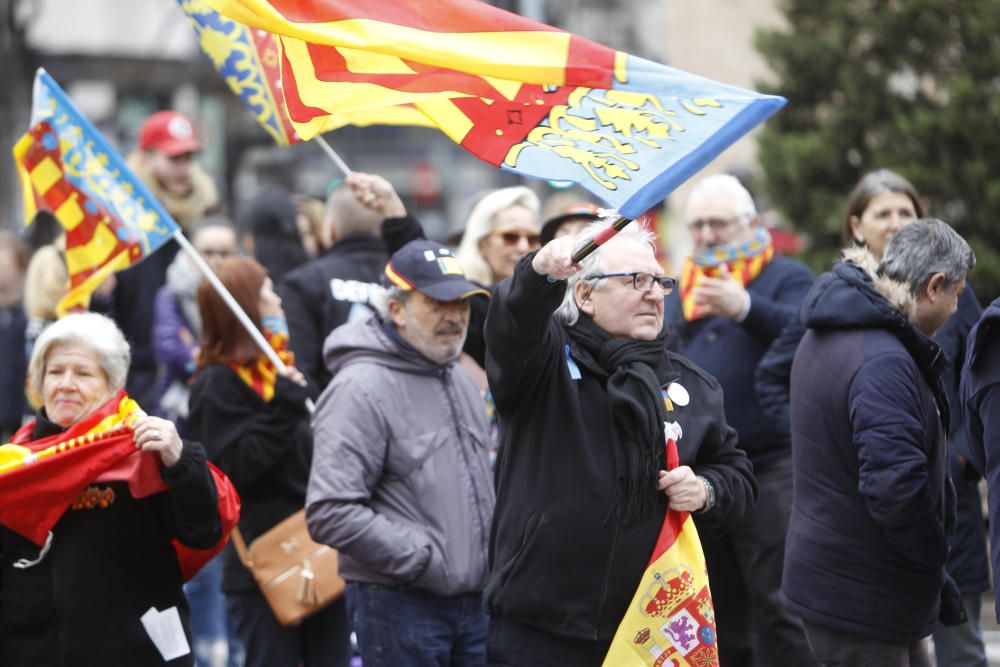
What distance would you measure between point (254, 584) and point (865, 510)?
2.65 m

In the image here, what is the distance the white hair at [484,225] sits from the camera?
6.85 m

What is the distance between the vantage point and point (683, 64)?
50.4ft

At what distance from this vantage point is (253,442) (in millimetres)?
6035

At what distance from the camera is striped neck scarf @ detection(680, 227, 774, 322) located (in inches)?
263

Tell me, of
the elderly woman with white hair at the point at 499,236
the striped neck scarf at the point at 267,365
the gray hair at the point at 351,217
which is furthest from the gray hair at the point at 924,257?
the gray hair at the point at 351,217

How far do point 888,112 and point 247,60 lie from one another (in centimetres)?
646

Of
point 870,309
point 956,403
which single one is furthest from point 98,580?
point 956,403

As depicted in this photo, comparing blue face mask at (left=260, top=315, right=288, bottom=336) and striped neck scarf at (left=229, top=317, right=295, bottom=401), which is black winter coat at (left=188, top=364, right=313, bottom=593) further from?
blue face mask at (left=260, top=315, right=288, bottom=336)

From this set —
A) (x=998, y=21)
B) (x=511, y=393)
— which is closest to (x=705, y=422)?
(x=511, y=393)

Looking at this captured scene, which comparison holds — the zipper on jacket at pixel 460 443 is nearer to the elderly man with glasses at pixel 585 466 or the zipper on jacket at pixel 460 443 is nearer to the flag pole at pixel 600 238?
the elderly man with glasses at pixel 585 466

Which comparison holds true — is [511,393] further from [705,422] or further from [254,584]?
[254,584]

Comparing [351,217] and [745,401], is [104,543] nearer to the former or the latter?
[351,217]

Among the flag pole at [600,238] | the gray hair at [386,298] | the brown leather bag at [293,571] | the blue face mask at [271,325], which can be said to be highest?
the flag pole at [600,238]

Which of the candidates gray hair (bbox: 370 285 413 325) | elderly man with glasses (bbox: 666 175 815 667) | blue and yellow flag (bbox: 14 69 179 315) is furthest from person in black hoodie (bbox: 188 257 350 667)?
elderly man with glasses (bbox: 666 175 815 667)
